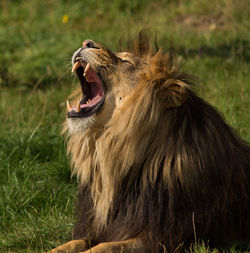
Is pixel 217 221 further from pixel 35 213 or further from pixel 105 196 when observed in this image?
pixel 35 213

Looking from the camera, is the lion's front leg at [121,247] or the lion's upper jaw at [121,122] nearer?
the lion's front leg at [121,247]

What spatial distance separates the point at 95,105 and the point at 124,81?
211 mm

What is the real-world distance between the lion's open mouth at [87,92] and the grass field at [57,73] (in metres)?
0.46

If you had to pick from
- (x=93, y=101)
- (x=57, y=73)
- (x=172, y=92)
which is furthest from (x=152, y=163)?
(x=57, y=73)

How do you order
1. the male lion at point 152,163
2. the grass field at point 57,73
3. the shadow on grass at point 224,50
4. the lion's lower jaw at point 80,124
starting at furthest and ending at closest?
the shadow on grass at point 224,50, the grass field at point 57,73, the lion's lower jaw at point 80,124, the male lion at point 152,163

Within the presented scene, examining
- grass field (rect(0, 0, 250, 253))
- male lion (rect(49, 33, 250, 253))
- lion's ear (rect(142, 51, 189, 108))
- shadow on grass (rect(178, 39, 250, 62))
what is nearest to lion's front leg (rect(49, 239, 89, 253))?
male lion (rect(49, 33, 250, 253))

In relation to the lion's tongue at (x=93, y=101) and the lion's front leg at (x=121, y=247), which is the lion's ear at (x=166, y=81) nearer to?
the lion's tongue at (x=93, y=101)

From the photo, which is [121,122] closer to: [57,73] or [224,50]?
[57,73]

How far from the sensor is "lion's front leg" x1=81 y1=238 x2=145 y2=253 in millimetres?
2979

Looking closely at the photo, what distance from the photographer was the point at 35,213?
13.1 feet

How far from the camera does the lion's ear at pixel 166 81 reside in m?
3.16

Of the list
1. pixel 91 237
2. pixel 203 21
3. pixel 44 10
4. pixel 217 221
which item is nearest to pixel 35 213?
pixel 91 237

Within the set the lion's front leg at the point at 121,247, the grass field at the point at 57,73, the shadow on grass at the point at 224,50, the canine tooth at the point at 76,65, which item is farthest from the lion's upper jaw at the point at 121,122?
the shadow on grass at the point at 224,50

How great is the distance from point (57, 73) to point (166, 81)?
13.2 ft
